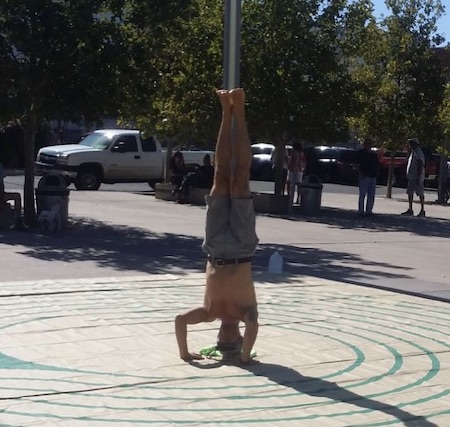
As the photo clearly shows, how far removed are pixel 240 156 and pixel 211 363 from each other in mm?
1661

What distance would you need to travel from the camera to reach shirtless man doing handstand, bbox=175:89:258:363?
26.2ft

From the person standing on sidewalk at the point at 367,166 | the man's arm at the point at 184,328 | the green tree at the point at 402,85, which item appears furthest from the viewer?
the green tree at the point at 402,85

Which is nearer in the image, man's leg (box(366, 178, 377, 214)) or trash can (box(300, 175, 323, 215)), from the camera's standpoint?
man's leg (box(366, 178, 377, 214))

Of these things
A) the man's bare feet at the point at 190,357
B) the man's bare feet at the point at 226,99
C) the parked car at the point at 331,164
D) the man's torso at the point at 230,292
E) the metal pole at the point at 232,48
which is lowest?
the man's bare feet at the point at 190,357

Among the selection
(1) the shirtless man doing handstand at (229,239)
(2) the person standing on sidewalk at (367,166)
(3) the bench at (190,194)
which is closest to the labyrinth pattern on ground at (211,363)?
(1) the shirtless man doing handstand at (229,239)

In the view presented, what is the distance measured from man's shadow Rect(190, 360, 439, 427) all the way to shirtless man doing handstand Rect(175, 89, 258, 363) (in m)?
0.21

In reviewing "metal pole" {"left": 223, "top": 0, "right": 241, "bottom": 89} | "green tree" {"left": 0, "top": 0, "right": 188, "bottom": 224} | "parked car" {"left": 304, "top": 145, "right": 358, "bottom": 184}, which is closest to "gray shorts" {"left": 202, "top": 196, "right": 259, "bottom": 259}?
"metal pole" {"left": 223, "top": 0, "right": 241, "bottom": 89}

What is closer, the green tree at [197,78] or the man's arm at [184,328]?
the man's arm at [184,328]

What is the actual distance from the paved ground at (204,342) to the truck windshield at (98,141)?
1448 cm

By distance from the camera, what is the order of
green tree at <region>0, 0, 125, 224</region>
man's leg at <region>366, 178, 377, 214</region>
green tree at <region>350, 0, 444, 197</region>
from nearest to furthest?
green tree at <region>0, 0, 125, 224</region> → man's leg at <region>366, 178, 377, 214</region> → green tree at <region>350, 0, 444, 197</region>

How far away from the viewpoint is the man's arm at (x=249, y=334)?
7777 mm

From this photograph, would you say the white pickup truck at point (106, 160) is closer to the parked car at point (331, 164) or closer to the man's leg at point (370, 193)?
the man's leg at point (370, 193)

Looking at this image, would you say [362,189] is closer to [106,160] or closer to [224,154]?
[106,160]

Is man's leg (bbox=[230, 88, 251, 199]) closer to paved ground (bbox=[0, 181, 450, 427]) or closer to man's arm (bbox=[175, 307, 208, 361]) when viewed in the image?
man's arm (bbox=[175, 307, 208, 361])
